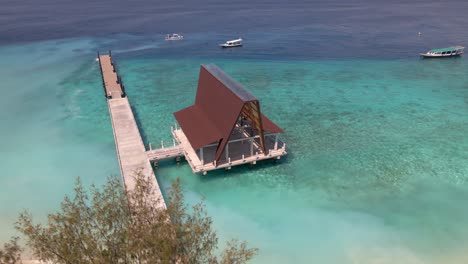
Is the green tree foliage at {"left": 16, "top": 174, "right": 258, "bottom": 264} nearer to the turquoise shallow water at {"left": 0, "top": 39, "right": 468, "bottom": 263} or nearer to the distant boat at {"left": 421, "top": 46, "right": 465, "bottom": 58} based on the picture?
the turquoise shallow water at {"left": 0, "top": 39, "right": 468, "bottom": 263}

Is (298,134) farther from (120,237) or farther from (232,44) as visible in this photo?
(232,44)

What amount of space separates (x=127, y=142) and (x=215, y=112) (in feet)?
39.5

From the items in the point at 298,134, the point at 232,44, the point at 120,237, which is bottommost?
the point at 298,134

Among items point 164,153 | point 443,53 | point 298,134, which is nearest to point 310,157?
point 298,134

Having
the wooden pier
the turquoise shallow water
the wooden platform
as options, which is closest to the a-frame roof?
the wooden platform

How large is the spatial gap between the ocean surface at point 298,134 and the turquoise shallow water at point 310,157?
0.60 ft

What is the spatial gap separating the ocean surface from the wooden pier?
97.4 inches

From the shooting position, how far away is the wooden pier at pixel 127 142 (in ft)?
117

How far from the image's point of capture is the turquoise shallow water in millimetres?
31312

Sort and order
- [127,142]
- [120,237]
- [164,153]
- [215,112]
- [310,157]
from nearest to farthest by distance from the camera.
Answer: [120,237] → [164,153] → [215,112] → [310,157] → [127,142]

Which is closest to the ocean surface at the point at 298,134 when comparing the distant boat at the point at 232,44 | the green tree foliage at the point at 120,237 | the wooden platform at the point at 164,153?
the wooden platform at the point at 164,153

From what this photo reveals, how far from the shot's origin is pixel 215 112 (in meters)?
40.2

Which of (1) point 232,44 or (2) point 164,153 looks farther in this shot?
(1) point 232,44

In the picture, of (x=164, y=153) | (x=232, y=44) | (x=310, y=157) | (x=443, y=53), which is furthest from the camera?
(x=232, y=44)
